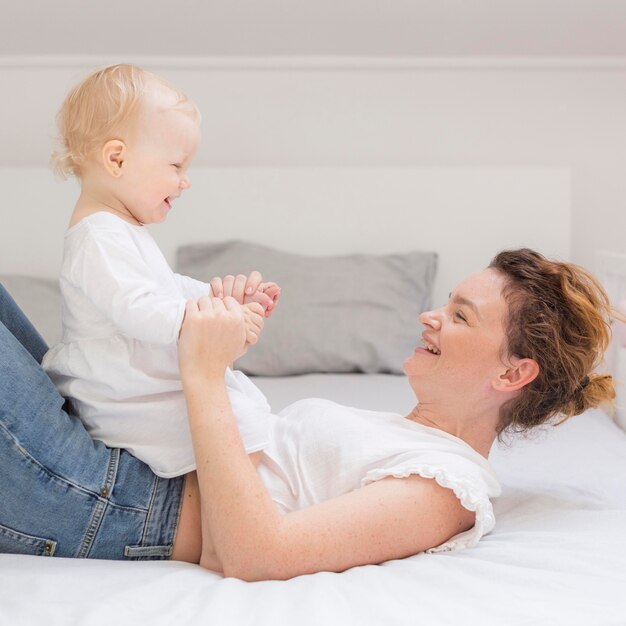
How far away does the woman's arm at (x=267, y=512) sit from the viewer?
43.5 inches

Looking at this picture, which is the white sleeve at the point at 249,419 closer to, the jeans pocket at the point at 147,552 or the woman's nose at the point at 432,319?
the jeans pocket at the point at 147,552

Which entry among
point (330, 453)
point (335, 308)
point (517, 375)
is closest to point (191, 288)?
point (330, 453)

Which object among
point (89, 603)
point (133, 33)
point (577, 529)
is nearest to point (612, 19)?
point (133, 33)

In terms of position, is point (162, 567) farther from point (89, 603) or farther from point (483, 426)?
point (483, 426)

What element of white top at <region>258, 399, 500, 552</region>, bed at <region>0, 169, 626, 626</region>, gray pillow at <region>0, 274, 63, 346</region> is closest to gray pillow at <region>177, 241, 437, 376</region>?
bed at <region>0, 169, 626, 626</region>

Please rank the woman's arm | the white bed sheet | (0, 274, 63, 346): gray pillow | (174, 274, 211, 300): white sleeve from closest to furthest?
the white bed sheet → the woman's arm → (174, 274, 211, 300): white sleeve → (0, 274, 63, 346): gray pillow

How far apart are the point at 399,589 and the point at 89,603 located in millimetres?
349

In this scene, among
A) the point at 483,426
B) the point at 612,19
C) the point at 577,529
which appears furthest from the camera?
the point at 612,19

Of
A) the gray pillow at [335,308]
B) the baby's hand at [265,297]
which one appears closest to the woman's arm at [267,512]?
the baby's hand at [265,297]

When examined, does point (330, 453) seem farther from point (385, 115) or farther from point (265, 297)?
point (385, 115)

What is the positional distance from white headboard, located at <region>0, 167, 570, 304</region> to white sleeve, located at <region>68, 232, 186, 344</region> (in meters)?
1.62

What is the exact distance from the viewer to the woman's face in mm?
1339

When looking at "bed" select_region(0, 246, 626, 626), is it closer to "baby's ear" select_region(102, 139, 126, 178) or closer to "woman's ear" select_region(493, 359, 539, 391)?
"woman's ear" select_region(493, 359, 539, 391)

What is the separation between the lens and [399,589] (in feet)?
3.45
